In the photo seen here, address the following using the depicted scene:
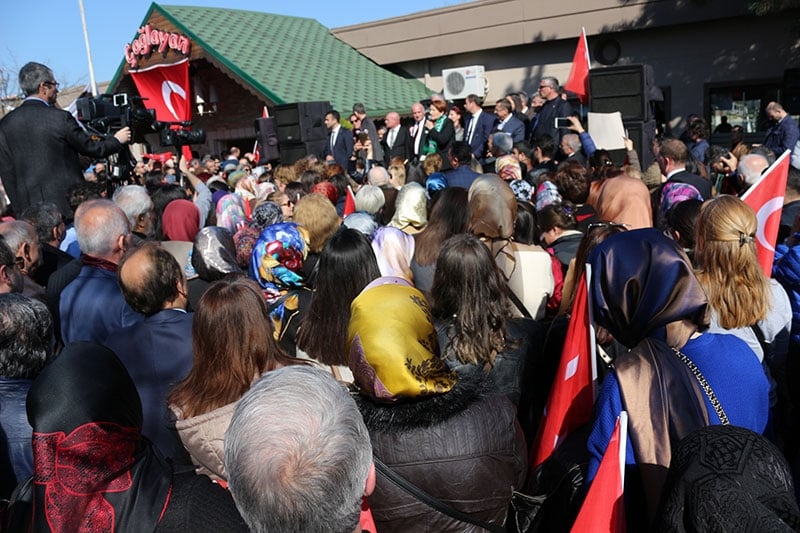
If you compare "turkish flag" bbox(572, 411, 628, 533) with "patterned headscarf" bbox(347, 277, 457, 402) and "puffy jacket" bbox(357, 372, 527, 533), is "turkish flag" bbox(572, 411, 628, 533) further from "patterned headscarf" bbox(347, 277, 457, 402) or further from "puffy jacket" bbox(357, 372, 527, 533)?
"patterned headscarf" bbox(347, 277, 457, 402)

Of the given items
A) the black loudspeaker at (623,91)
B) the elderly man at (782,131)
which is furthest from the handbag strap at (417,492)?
the elderly man at (782,131)

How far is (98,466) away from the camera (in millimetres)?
1638

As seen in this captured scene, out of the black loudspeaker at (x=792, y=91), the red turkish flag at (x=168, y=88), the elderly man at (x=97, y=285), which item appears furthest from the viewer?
the red turkish flag at (x=168, y=88)

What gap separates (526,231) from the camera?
467 centimetres

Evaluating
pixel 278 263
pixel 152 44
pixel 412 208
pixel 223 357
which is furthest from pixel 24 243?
pixel 152 44

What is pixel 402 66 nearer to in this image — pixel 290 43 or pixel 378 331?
pixel 290 43

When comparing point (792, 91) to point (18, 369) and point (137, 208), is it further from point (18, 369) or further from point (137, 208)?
point (18, 369)

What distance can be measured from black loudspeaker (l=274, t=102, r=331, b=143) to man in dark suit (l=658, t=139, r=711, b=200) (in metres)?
7.07

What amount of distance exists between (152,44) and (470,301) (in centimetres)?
1885

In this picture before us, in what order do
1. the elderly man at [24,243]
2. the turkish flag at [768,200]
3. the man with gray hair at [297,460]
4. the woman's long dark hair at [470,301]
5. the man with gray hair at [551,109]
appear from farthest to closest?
1. the man with gray hair at [551,109]
2. the elderly man at [24,243]
3. the turkish flag at [768,200]
4. the woman's long dark hair at [470,301]
5. the man with gray hair at [297,460]

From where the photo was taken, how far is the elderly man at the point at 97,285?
3621 mm

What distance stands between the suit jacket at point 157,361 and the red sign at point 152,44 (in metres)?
17.3

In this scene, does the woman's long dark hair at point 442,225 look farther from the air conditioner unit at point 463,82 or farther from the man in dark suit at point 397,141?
the air conditioner unit at point 463,82

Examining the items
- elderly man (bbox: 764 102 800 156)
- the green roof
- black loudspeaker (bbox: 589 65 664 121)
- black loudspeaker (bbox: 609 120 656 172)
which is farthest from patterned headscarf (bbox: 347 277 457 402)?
the green roof
